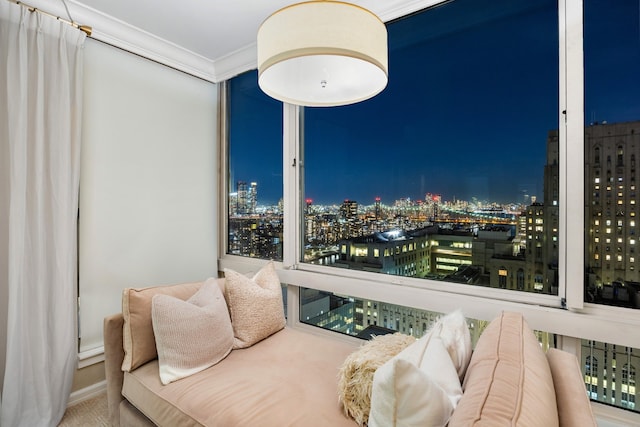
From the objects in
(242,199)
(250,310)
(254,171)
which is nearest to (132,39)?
(254,171)

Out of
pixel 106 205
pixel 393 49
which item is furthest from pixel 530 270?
pixel 106 205

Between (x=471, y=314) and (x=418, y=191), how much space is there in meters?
0.76

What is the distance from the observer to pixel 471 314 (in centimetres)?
176

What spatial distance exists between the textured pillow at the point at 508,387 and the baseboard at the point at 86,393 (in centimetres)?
248

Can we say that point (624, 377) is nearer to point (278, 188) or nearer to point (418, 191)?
point (418, 191)

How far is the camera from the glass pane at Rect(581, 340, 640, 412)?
150cm

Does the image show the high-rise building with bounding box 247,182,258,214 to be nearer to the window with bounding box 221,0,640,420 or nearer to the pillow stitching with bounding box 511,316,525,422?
the window with bounding box 221,0,640,420

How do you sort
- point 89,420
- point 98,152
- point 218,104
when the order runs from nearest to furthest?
1. point 89,420
2. point 98,152
3. point 218,104

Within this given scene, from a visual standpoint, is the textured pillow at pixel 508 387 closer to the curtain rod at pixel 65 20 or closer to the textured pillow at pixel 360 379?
the textured pillow at pixel 360 379

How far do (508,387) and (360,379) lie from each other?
55 cm

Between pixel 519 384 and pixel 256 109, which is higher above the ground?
pixel 256 109

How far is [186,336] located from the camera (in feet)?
5.33

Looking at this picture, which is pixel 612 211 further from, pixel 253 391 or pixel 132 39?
pixel 132 39

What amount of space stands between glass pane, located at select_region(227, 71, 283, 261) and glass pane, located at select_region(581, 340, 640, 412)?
6.72 feet
